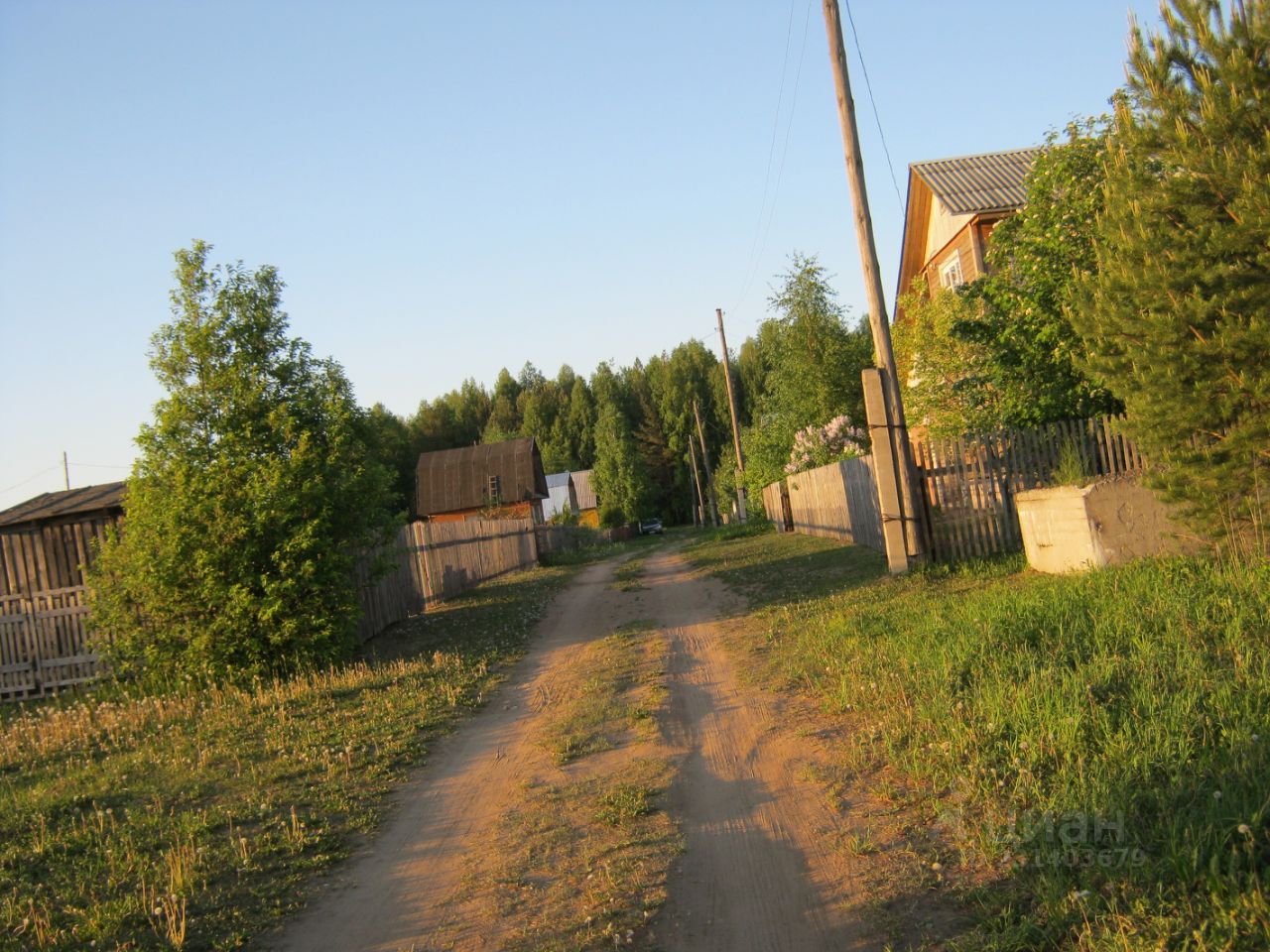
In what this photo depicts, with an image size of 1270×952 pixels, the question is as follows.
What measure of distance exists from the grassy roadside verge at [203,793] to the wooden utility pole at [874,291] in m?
5.81

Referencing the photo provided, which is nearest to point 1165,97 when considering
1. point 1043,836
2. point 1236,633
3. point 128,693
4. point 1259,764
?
point 1236,633

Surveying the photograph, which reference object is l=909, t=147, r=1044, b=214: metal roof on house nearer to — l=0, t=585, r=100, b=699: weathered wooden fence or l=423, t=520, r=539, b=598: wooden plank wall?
l=423, t=520, r=539, b=598: wooden plank wall

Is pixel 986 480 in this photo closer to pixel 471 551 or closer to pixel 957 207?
pixel 957 207

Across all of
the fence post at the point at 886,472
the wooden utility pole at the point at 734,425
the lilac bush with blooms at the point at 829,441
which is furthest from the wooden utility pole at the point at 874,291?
the wooden utility pole at the point at 734,425

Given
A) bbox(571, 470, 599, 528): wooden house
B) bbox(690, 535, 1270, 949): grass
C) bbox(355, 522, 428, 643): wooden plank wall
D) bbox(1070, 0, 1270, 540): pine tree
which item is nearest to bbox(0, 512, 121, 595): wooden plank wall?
bbox(355, 522, 428, 643): wooden plank wall

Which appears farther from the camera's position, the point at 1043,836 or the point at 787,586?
the point at 787,586

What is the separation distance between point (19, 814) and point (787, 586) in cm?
1010

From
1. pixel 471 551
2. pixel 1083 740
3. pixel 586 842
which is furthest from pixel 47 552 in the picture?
pixel 1083 740

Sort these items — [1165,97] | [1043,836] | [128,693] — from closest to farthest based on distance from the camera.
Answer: [1043,836] → [1165,97] → [128,693]

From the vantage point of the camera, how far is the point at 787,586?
14.0 metres

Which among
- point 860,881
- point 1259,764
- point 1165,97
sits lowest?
point 860,881

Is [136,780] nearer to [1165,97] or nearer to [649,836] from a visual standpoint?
[649,836]

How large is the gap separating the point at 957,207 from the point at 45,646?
21031mm

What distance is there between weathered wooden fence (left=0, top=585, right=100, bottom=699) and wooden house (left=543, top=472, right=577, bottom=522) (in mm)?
54073
